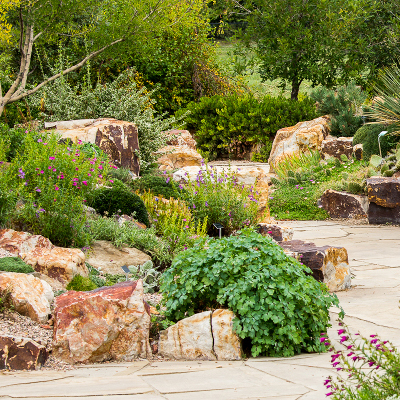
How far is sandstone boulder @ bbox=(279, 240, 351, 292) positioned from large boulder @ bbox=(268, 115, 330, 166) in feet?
26.4

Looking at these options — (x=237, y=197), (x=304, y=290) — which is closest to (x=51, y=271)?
(x=304, y=290)

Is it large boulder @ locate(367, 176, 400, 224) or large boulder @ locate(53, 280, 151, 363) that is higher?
large boulder @ locate(367, 176, 400, 224)

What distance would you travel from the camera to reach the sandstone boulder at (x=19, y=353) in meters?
3.12

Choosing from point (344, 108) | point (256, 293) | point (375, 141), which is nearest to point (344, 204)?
point (375, 141)

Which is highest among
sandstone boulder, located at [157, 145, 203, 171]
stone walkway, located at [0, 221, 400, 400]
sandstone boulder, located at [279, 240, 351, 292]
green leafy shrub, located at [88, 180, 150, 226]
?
sandstone boulder, located at [157, 145, 203, 171]

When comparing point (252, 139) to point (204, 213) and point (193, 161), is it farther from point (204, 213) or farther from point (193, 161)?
point (204, 213)

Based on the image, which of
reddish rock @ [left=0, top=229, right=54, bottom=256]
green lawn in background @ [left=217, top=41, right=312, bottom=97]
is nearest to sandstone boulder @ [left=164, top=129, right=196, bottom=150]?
green lawn in background @ [left=217, top=41, right=312, bottom=97]

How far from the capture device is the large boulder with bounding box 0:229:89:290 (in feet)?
14.4

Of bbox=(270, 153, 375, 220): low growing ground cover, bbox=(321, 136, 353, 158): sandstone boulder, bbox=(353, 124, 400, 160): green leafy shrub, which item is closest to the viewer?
bbox=(270, 153, 375, 220): low growing ground cover

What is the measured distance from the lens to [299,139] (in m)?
13.5

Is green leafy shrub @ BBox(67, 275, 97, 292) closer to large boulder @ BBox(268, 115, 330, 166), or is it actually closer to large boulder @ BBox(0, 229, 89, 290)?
large boulder @ BBox(0, 229, 89, 290)

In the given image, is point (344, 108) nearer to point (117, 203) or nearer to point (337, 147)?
point (337, 147)

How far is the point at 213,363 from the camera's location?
3289 mm

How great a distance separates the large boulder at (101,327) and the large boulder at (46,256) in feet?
2.72
